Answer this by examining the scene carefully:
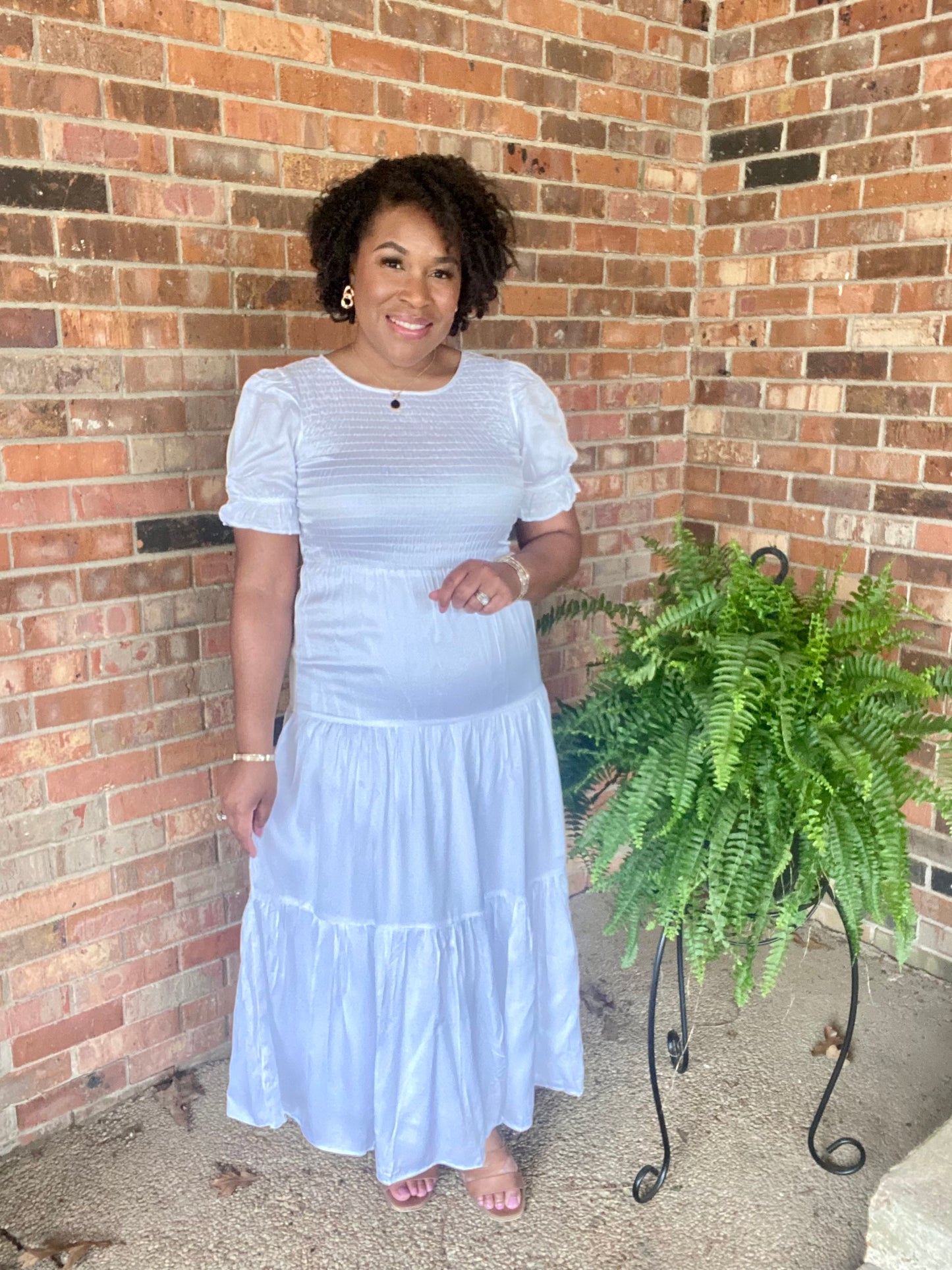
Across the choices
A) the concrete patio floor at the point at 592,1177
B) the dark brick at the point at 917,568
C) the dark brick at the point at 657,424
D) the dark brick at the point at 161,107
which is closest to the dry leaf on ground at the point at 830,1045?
the concrete patio floor at the point at 592,1177

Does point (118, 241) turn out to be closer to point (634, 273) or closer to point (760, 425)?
point (634, 273)

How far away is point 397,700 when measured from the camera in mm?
1885

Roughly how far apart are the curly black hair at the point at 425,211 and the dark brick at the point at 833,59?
48.7 inches

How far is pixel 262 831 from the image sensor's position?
201 centimetres

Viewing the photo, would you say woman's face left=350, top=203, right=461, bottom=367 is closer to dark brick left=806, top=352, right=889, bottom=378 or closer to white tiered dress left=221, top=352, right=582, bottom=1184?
white tiered dress left=221, top=352, right=582, bottom=1184

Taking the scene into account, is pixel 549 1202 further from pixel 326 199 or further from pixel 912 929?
pixel 326 199

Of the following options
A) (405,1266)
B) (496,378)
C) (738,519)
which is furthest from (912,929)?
(738,519)

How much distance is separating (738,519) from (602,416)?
0.53 m

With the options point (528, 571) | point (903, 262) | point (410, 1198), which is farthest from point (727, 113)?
point (410, 1198)

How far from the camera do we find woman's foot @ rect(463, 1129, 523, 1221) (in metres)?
2.08

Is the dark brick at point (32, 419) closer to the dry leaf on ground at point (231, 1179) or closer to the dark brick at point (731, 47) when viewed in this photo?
the dry leaf on ground at point (231, 1179)

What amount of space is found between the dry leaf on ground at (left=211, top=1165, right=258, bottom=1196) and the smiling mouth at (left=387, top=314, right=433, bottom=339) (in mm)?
1678

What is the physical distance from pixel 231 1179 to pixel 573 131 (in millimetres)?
2573

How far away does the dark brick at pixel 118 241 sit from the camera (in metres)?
1.99
